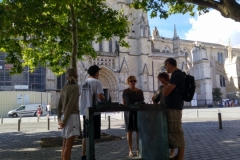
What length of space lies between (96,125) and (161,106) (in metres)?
1.43

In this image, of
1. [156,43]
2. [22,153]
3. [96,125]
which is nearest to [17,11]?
[22,153]

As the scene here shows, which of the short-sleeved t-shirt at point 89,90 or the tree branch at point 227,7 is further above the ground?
the tree branch at point 227,7

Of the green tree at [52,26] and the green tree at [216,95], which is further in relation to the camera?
the green tree at [216,95]

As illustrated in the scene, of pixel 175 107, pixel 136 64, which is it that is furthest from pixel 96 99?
pixel 136 64

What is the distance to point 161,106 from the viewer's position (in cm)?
371

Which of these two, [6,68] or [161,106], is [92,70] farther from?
[6,68]

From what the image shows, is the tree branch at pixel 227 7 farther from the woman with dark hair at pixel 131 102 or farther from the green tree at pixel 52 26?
the green tree at pixel 52 26

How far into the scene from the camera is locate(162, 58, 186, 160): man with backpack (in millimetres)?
3846

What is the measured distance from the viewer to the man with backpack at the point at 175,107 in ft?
12.6

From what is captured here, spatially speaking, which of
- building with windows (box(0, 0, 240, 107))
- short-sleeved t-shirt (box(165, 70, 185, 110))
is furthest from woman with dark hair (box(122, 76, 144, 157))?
building with windows (box(0, 0, 240, 107))

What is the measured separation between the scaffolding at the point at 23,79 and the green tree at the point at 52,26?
1880cm

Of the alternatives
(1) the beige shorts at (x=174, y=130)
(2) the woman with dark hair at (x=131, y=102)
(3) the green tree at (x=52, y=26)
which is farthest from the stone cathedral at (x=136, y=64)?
(1) the beige shorts at (x=174, y=130)

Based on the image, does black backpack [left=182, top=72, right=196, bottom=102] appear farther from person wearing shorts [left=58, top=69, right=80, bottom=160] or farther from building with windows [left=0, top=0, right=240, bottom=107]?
building with windows [left=0, top=0, right=240, bottom=107]

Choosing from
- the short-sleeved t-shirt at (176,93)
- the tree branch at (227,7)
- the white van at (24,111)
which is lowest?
the white van at (24,111)
